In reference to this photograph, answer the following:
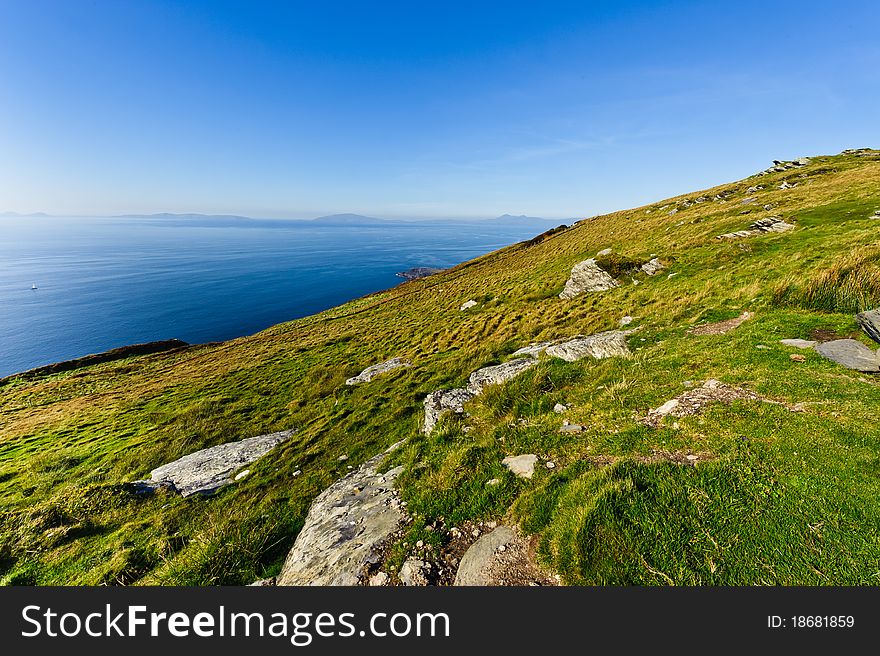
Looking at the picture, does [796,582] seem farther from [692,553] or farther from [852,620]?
[692,553]

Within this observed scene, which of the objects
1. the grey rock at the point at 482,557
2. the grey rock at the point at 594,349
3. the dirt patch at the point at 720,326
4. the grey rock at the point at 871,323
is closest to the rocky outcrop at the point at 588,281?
the dirt patch at the point at 720,326

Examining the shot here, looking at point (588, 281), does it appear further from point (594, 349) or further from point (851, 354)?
point (851, 354)

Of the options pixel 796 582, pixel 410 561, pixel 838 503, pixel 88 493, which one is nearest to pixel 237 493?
pixel 88 493

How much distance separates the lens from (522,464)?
23.1ft

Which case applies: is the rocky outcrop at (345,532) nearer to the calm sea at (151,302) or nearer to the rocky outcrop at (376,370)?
the rocky outcrop at (376,370)

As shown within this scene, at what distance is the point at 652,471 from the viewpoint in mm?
5547

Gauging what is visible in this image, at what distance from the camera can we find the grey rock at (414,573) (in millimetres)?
5062

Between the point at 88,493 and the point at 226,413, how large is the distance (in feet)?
29.8

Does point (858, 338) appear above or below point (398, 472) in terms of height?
above

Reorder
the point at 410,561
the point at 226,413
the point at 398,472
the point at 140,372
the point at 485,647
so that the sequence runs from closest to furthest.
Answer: the point at 485,647, the point at 410,561, the point at 398,472, the point at 226,413, the point at 140,372

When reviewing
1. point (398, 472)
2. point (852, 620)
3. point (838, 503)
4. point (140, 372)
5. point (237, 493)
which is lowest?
point (140, 372)

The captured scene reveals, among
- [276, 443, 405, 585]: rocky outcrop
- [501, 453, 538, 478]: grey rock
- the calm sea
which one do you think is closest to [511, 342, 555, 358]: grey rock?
[501, 453, 538, 478]: grey rock

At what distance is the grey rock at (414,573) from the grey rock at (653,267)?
2657 cm

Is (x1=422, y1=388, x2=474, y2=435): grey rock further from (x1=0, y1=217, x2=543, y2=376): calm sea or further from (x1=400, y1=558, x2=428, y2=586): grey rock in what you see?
(x1=0, y1=217, x2=543, y2=376): calm sea
